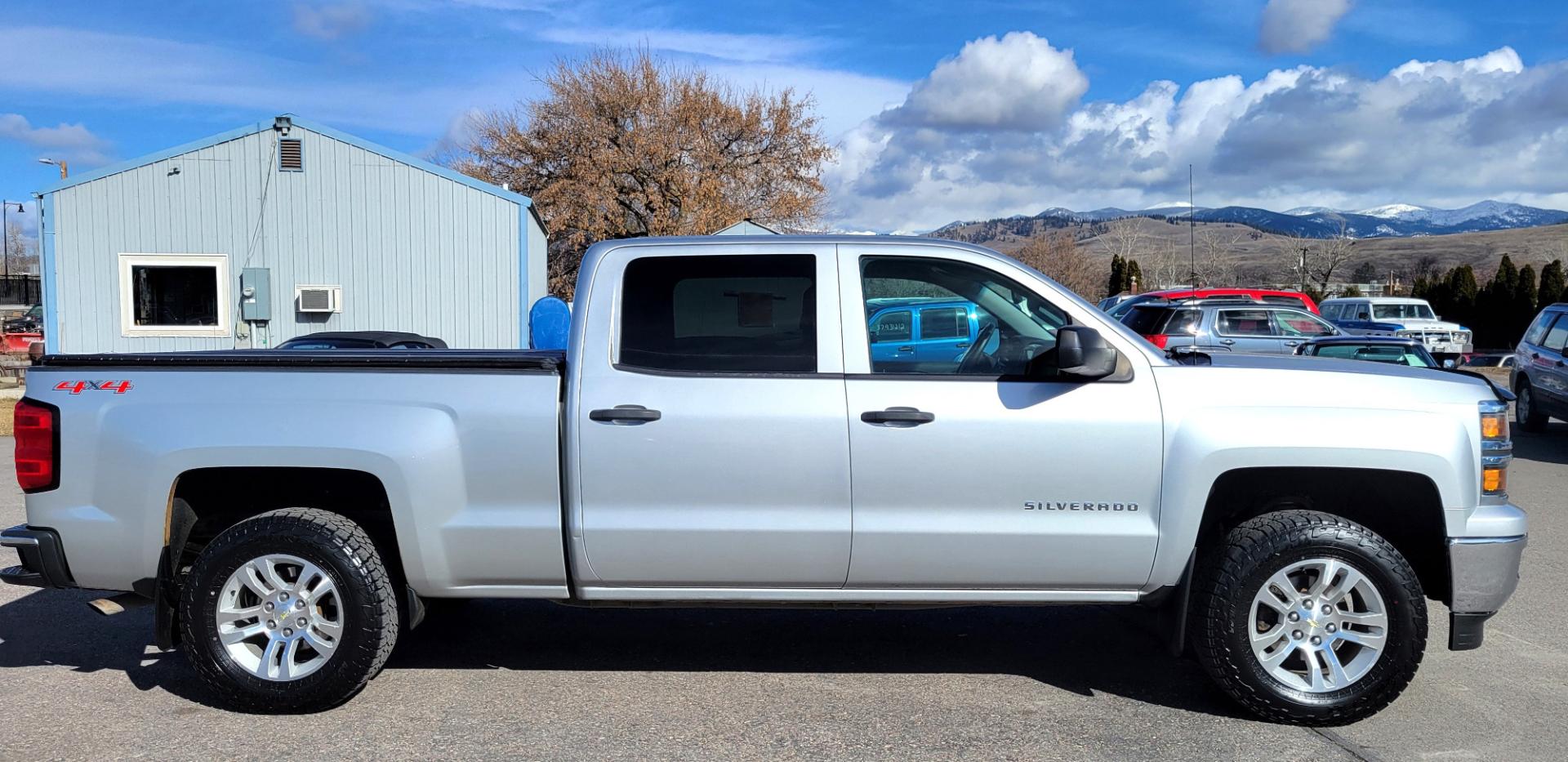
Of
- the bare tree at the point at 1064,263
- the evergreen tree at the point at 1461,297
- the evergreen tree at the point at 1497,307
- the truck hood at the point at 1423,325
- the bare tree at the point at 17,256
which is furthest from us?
the bare tree at the point at 17,256

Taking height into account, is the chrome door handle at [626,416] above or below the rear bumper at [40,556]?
above

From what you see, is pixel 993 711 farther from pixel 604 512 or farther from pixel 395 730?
pixel 395 730

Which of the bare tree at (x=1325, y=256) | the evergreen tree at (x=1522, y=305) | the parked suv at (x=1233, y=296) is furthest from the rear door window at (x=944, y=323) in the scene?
the bare tree at (x=1325, y=256)

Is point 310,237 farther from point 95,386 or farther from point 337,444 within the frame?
point 337,444

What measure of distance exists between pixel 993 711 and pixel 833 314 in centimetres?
170

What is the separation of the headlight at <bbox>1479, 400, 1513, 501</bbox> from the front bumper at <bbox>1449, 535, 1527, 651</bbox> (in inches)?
7.5

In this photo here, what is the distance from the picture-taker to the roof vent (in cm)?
1930

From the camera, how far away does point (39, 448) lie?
4.66 metres

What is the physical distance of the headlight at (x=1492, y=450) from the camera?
4.54 meters

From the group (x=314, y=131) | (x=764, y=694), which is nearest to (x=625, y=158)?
(x=314, y=131)

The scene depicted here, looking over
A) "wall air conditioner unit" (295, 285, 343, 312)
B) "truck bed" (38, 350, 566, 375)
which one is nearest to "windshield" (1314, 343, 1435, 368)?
"truck bed" (38, 350, 566, 375)

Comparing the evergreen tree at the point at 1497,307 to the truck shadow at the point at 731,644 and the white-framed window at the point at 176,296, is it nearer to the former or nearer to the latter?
the white-framed window at the point at 176,296

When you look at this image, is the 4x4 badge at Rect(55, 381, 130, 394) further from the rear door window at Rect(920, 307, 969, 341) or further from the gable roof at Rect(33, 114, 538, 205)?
the gable roof at Rect(33, 114, 538, 205)

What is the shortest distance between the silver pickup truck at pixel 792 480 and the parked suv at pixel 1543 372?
10328 millimetres
